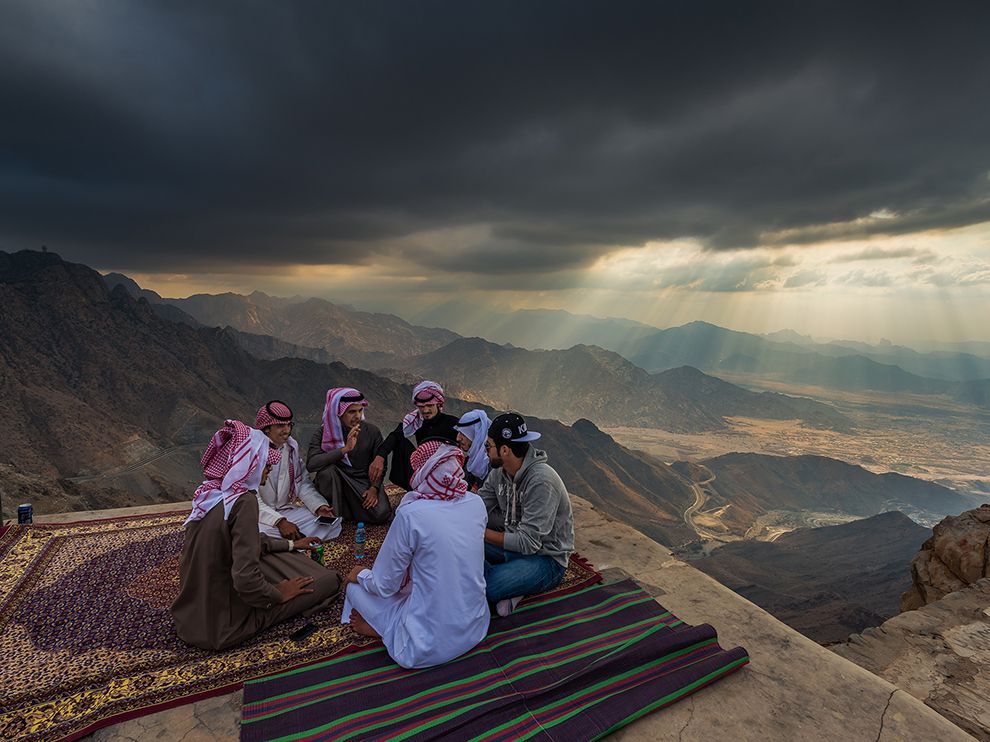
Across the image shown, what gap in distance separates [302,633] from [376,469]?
2.49 m

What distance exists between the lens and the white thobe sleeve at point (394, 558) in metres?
3.30

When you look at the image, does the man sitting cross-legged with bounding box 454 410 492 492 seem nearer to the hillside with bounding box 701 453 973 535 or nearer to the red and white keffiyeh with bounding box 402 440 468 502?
the red and white keffiyeh with bounding box 402 440 468 502

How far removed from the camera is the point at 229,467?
366 centimetres

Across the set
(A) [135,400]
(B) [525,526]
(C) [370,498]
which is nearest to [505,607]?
(B) [525,526]

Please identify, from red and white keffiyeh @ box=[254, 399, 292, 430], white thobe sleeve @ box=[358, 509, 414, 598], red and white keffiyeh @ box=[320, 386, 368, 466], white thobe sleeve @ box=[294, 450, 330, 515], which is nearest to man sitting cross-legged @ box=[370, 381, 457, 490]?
red and white keffiyeh @ box=[320, 386, 368, 466]

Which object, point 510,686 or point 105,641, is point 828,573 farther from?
point 105,641

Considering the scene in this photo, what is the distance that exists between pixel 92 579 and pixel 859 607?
36756 millimetres

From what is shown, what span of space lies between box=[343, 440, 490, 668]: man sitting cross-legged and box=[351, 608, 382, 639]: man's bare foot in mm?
176

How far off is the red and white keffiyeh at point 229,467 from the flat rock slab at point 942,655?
18.0 feet

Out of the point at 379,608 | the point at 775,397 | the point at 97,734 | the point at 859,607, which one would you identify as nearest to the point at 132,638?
the point at 97,734

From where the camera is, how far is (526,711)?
9.95 feet

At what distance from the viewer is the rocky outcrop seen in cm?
920

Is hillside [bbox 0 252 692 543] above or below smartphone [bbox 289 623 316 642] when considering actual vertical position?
below

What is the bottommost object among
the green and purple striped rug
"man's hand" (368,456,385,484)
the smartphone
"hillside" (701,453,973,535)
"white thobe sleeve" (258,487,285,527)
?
"hillside" (701,453,973,535)
